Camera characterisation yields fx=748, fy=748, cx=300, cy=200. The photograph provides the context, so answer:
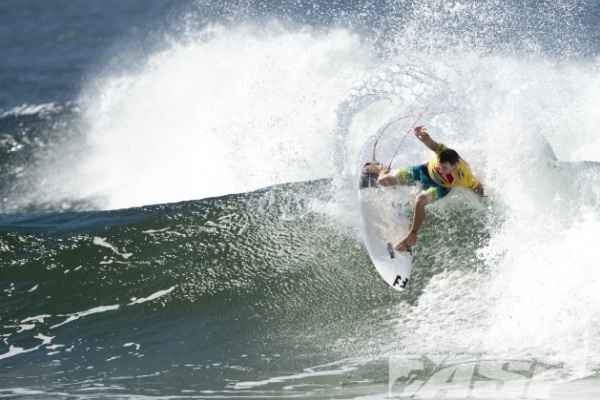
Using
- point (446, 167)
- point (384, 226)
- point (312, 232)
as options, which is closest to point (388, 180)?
point (384, 226)

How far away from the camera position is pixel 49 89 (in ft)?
59.0

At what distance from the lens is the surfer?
25.5 ft

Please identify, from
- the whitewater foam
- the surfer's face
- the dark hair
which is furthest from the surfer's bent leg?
the whitewater foam

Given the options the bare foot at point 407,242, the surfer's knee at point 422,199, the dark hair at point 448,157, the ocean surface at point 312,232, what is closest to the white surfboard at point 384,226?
the bare foot at point 407,242

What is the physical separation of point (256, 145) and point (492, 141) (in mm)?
4351

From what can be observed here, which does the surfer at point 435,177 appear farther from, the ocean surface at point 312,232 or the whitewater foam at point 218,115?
the whitewater foam at point 218,115

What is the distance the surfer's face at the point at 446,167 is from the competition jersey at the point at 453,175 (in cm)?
4

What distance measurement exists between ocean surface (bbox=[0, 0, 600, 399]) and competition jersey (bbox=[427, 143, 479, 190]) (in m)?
0.37

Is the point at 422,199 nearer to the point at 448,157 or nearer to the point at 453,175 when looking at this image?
the point at 453,175

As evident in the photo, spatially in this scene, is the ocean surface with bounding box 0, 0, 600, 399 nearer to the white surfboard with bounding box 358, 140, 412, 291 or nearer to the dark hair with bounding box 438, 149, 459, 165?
the white surfboard with bounding box 358, 140, 412, 291

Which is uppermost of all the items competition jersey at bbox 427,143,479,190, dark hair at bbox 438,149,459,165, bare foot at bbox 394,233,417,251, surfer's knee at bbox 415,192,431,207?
dark hair at bbox 438,149,459,165

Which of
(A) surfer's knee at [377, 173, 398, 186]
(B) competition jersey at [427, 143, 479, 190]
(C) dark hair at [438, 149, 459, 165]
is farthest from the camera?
(A) surfer's knee at [377, 173, 398, 186]

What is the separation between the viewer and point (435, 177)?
26.3ft

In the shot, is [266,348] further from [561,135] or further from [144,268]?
[561,135]
